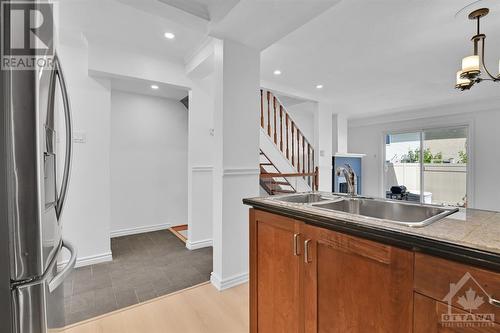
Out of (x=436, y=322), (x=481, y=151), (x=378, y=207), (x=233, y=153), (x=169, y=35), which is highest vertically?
(x=169, y=35)

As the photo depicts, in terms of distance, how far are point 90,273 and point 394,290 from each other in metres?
2.86

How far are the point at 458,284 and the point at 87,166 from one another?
3.25 m

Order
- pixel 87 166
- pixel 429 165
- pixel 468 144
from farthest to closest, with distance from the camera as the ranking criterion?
pixel 429 165
pixel 468 144
pixel 87 166

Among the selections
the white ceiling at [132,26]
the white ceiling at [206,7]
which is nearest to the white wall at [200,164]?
the white ceiling at [132,26]

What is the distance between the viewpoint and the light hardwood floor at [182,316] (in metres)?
1.71

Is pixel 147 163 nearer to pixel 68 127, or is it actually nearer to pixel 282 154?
pixel 282 154

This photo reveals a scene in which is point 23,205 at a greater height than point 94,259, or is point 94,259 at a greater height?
point 23,205

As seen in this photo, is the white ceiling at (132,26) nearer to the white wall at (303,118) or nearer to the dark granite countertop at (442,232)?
the dark granite countertop at (442,232)

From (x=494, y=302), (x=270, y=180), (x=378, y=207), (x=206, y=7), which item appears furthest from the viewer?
(x=270, y=180)

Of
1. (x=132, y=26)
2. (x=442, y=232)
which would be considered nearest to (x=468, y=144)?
(x=442, y=232)

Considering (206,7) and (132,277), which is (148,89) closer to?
(206,7)

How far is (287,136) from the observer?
14.9 feet

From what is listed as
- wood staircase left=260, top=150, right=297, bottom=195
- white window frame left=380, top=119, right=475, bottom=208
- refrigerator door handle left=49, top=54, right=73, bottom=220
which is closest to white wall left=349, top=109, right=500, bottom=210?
white window frame left=380, top=119, right=475, bottom=208

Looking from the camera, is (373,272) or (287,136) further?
(287,136)
